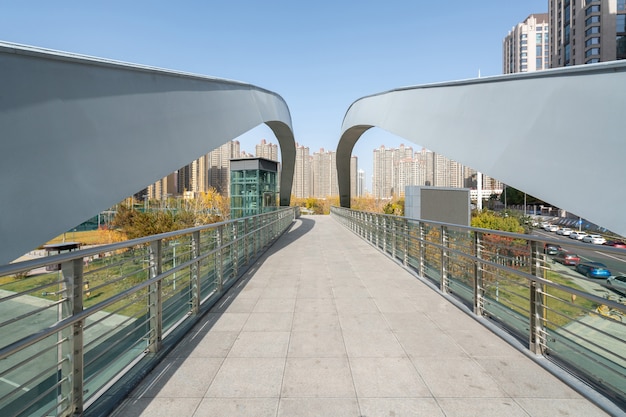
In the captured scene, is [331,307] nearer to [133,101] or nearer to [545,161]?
[545,161]

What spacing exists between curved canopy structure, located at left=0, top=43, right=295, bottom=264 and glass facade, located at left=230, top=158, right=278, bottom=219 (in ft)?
40.5

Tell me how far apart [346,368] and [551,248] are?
1.98m

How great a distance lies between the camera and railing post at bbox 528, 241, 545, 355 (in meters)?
2.92

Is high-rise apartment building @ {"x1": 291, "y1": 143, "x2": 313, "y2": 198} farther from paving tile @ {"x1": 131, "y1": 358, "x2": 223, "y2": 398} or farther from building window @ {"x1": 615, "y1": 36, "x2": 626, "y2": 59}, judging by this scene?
paving tile @ {"x1": 131, "y1": 358, "x2": 223, "y2": 398}

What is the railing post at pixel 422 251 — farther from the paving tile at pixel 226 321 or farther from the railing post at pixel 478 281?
the paving tile at pixel 226 321

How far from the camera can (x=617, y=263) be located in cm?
210

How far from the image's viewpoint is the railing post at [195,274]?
12.9 ft

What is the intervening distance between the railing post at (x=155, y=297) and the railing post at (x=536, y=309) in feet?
10.7

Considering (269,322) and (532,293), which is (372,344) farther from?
(532,293)

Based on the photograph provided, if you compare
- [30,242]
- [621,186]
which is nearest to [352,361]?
[30,242]

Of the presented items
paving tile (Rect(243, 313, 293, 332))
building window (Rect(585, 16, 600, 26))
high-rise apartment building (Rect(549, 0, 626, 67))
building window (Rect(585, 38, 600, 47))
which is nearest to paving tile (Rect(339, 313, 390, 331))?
paving tile (Rect(243, 313, 293, 332))

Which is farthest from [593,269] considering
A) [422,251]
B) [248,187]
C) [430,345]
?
[248,187]

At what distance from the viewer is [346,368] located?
2.76 metres

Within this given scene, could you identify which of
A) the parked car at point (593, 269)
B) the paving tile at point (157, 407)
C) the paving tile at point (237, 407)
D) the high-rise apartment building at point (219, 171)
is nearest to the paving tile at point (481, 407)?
the parked car at point (593, 269)
